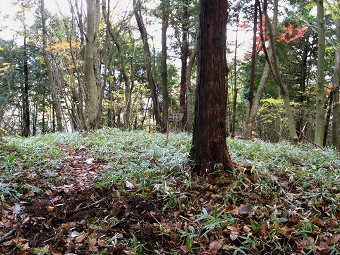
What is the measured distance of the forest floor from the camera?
2.23m

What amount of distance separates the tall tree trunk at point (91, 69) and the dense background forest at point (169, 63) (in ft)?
0.09

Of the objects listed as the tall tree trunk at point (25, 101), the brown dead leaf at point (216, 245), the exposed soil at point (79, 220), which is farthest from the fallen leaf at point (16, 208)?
the tall tree trunk at point (25, 101)

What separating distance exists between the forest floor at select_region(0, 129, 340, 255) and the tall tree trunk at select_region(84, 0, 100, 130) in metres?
3.97

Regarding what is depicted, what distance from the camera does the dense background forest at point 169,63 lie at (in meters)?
7.68

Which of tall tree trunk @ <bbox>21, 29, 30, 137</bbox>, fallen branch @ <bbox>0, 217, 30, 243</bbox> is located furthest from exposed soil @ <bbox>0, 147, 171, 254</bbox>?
tall tree trunk @ <bbox>21, 29, 30, 137</bbox>

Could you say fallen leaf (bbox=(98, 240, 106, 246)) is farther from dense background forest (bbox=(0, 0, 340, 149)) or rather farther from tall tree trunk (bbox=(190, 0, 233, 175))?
dense background forest (bbox=(0, 0, 340, 149))

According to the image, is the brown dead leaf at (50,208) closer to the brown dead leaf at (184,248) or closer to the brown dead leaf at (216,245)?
the brown dead leaf at (184,248)

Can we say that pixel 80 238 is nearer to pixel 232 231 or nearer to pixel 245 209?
pixel 232 231

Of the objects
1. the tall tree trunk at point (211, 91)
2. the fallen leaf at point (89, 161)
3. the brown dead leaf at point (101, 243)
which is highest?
the tall tree trunk at point (211, 91)

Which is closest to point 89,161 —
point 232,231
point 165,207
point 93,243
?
point 165,207

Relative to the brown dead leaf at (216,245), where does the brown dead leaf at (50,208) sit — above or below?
above

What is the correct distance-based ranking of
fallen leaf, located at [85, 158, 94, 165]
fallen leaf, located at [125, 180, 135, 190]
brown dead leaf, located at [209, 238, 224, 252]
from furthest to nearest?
fallen leaf, located at [85, 158, 94, 165]
fallen leaf, located at [125, 180, 135, 190]
brown dead leaf, located at [209, 238, 224, 252]

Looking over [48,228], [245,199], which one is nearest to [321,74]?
[245,199]

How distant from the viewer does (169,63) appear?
16297mm
